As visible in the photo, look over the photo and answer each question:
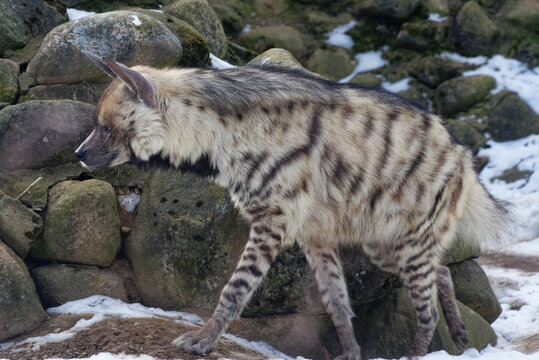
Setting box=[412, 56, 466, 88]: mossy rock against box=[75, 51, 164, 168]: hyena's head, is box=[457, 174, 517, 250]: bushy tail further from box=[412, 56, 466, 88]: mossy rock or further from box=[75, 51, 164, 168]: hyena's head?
box=[412, 56, 466, 88]: mossy rock

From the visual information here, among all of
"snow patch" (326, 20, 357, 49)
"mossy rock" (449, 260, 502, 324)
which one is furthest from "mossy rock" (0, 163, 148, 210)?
"snow patch" (326, 20, 357, 49)

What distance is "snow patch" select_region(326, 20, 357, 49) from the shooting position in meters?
9.27

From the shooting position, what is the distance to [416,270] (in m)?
3.70

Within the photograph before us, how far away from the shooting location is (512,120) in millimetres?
8188

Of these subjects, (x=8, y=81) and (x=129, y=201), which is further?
(x=8, y=81)

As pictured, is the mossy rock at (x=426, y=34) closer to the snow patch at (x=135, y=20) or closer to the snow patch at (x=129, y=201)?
the snow patch at (x=135, y=20)

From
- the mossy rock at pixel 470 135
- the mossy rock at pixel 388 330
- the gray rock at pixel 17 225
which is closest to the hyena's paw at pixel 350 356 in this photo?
the mossy rock at pixel 388 330

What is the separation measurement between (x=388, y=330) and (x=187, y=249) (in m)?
1.41

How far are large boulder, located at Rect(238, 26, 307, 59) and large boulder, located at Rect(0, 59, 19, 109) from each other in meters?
4.92

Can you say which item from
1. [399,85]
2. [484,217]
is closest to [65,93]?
[484,217]

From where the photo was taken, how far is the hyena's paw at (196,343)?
3.06 metres

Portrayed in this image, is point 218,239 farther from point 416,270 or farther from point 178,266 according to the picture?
point 416,270

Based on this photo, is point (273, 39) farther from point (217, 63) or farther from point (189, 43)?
point (189, 43)

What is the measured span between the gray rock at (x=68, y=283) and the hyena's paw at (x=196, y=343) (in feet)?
2.48
